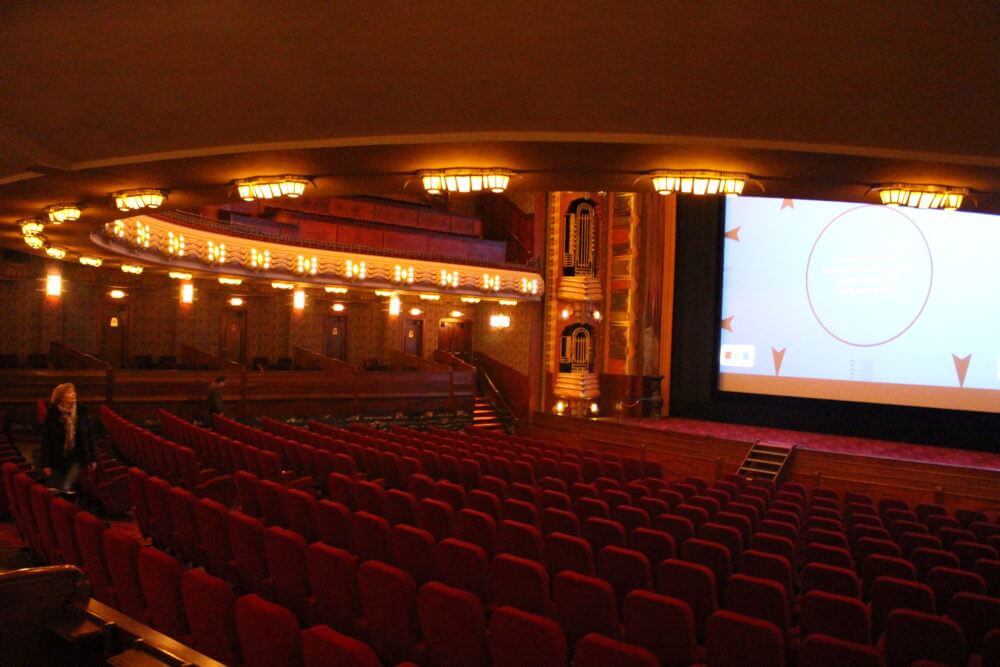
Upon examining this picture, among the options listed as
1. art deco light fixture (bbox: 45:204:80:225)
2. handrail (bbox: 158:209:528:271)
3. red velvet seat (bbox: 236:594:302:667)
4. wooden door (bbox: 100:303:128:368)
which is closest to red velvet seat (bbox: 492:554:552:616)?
red velvet seat (bbox: 236:594:302:667)

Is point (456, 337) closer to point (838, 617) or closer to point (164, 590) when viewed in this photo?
point (164, 590)

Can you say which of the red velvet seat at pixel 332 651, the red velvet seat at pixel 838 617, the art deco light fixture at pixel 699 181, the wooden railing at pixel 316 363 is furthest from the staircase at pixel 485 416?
the red velvet seat at pixel 332 651

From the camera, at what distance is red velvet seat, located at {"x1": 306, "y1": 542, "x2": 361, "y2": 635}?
3697 millimetres

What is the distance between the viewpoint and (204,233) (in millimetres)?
14664

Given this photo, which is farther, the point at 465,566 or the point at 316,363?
the point at 316,363

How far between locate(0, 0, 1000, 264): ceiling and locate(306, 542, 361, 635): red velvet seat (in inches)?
105

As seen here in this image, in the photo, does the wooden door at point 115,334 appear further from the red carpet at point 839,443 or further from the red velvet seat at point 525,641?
the red velvet seat at point 525,641

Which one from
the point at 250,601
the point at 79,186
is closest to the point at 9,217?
the point at 79,186

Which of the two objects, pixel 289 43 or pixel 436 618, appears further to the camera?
pixel 289 43

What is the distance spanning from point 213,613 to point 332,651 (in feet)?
3.20

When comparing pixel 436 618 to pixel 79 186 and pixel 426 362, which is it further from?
pixel 426 362

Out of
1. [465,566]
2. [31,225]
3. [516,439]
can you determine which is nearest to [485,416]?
[516,439]

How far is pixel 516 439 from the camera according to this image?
38.5 feet

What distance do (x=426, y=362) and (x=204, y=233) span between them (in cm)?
750
